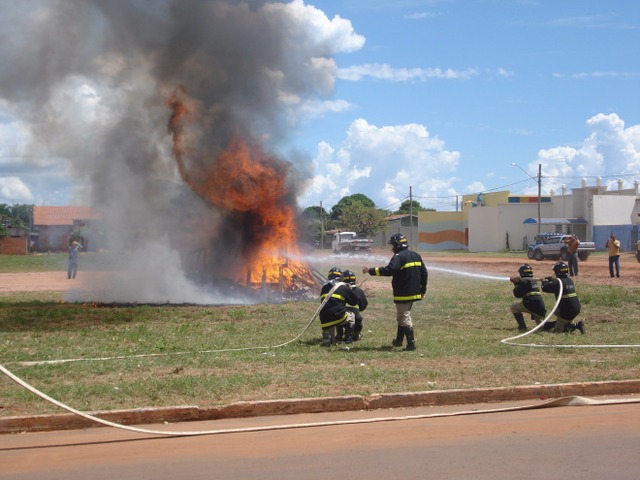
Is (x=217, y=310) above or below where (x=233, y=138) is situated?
below

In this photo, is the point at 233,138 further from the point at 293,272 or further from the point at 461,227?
the point at 461,227

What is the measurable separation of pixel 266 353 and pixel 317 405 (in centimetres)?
312

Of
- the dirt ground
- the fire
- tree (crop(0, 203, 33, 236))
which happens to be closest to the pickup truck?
the dirt ground

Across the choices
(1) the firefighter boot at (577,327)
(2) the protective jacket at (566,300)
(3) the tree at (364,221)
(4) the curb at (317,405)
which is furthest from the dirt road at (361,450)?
(3) the tree at (364,221)

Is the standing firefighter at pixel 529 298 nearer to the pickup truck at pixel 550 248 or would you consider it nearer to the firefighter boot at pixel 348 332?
the firefighter boot at pixel 348 332

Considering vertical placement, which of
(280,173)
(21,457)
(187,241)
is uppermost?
(280,173)

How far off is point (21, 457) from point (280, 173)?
532 inches

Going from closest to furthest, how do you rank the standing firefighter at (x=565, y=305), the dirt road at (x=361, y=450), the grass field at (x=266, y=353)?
the dirt road at (x=361, y=450)
the grass field at (x=266, y=353)
the standing firefighter at (x=565, y=305)

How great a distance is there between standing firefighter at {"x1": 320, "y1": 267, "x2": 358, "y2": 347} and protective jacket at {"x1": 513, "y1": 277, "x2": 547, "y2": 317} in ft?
11.1

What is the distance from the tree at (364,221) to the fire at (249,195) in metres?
54.0

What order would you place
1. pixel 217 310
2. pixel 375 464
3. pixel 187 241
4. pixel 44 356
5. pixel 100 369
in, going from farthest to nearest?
pixel 187 241
pixel 217 310
pixel 44 356
pixel 100 369
pixel 375 464

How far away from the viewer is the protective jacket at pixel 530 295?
498 inches

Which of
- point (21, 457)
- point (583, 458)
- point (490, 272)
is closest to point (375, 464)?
point (583, 458)

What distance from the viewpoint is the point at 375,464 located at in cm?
541
